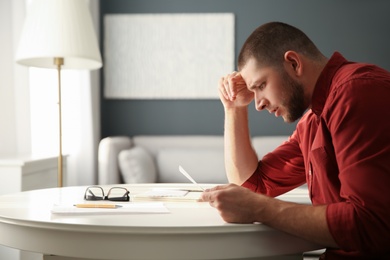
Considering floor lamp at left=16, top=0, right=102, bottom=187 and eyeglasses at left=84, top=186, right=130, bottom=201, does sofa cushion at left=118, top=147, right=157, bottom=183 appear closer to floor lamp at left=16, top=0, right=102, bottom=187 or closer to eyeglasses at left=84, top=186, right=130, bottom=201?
floor lamp at left=16, top=0, right=102, bottom=187

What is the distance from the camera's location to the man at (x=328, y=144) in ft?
3.65

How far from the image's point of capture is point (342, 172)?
1.16 metres

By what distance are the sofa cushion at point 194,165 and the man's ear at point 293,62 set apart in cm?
301

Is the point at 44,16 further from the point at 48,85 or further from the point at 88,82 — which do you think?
the point at 88,82

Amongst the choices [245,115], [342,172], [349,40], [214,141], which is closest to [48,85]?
[214,141]

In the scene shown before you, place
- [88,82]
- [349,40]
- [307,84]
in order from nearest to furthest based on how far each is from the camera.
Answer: [307,84] < [88,82] < [349,40]

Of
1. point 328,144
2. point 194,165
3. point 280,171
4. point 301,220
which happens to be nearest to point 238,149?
point 280,171

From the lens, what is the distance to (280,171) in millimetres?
1845

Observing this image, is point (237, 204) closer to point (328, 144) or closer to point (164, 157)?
point (328, 144)

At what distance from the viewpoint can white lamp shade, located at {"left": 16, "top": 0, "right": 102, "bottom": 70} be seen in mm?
2834

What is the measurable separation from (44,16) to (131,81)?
220 cm

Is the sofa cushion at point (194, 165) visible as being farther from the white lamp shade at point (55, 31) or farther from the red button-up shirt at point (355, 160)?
the red button-up shirt at point (355, 160)

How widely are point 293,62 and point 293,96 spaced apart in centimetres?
9

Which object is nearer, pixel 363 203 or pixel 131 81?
pixel 363 203
